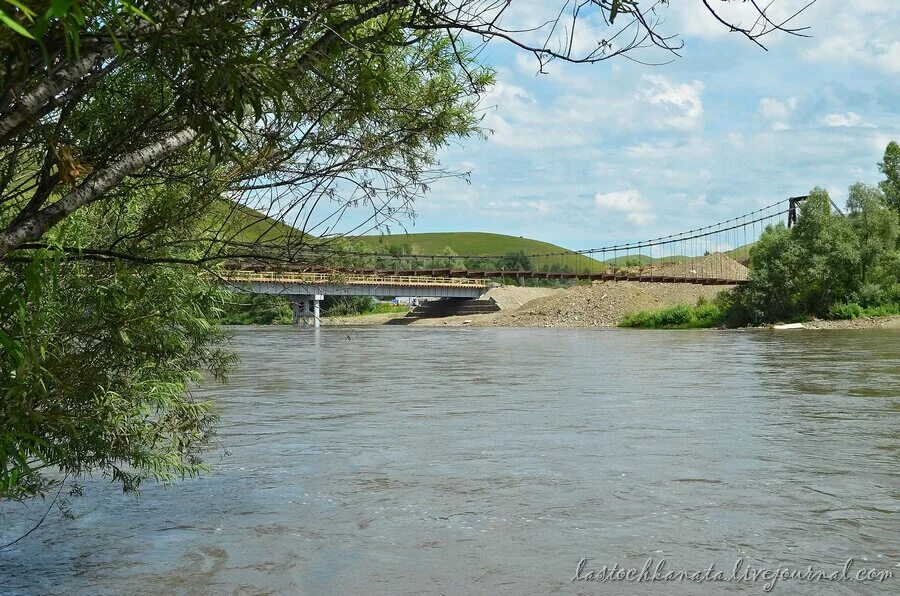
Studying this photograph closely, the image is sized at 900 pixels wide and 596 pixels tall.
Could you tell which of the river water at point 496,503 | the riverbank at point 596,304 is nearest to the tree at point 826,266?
the riverbank at point 596,304

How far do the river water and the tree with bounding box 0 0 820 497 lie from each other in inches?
30.5

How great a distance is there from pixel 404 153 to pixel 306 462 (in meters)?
5.39

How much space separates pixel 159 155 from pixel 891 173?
7399cm

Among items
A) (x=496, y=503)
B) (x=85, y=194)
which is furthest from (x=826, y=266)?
(x=85, y=194)

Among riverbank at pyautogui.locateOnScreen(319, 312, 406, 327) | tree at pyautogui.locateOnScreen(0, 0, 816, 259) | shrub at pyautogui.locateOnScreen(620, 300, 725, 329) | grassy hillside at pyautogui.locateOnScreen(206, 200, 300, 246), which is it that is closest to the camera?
tree at pyautogui.locateOnScreen(0, 0, 816, 259)

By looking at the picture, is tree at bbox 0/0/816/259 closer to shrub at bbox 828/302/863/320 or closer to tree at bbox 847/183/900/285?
shrub at bbox 828/302/863/320

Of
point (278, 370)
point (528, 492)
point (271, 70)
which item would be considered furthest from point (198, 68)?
point (278, 370)

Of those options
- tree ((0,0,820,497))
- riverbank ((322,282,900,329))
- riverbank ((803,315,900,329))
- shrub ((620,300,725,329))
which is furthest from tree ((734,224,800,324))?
tree ((0,0,820,497))

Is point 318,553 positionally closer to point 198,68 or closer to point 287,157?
point 287,157

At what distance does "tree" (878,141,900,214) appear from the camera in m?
66.7

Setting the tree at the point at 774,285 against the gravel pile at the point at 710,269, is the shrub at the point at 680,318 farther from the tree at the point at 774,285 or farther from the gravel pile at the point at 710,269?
the gravel pile at the point at 710,269

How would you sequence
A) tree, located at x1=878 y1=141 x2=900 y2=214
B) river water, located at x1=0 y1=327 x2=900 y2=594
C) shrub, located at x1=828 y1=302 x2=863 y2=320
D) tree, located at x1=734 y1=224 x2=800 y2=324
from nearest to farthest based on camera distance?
1. river water, located at x1=0 y1=327 x2=900 y2=594
2. shrub, located at x1=828 y1=302 x2=863 y2=320
3. tree, located at x1=734 y1=224 x2=800 y2=324
4. tree, located at x1=878 y1=141 x2=900 y2=214

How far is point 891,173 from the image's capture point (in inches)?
2665

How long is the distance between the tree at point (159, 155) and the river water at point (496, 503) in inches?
30.5
